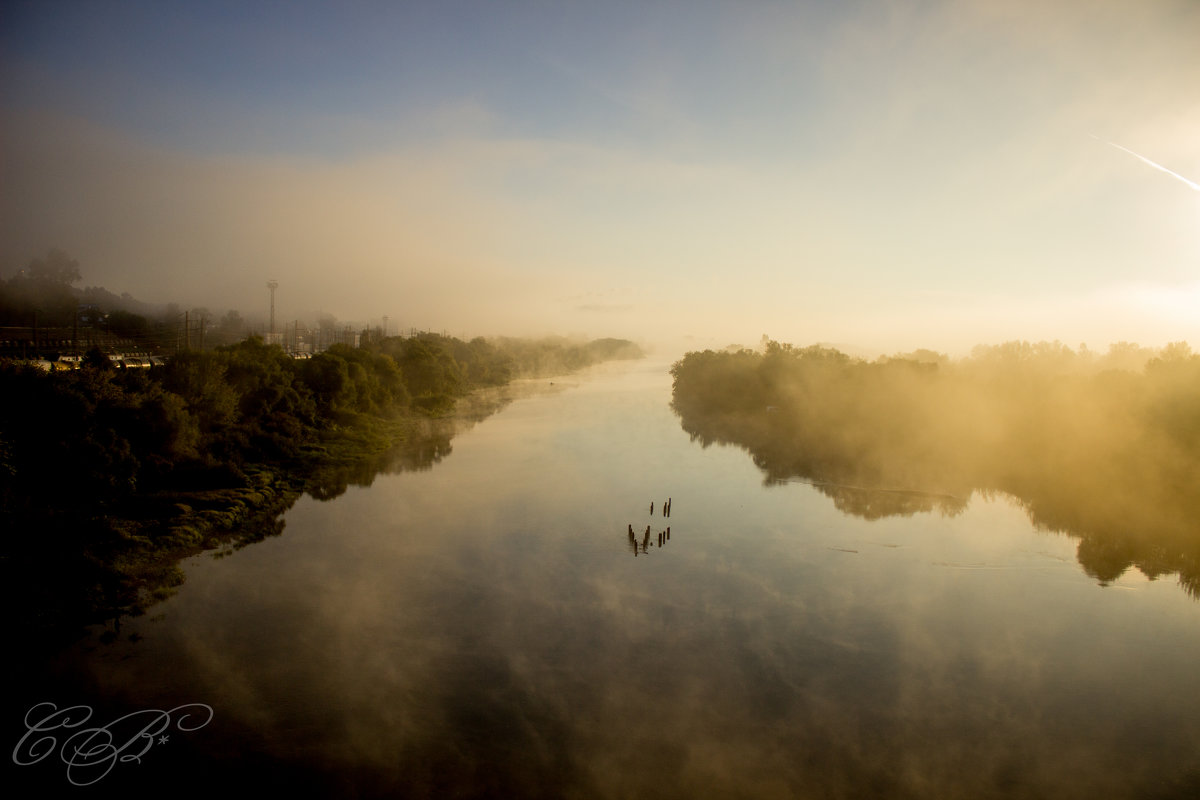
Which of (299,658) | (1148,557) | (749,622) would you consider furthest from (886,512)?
(299,658)

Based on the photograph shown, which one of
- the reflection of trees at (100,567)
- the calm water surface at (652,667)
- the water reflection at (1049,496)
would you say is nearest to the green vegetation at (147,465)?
the reflection of trees at (100,567)

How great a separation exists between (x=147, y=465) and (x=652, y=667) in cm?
2173

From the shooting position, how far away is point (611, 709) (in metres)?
12.7

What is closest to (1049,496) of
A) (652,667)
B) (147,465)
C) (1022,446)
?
(1022,446)

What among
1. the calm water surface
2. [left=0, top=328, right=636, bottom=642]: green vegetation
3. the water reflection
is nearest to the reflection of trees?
[left=0, top=328, right=636, bottom=642]: green vegetation

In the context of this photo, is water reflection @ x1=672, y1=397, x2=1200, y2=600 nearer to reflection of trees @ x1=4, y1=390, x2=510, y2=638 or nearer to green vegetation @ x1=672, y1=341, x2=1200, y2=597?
green vegetation @ x1=672, y1=341, x2=1200, y2=597

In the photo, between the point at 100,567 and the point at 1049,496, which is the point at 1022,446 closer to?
the point at 1049,496

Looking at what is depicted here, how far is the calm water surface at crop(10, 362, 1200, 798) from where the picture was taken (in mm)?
11070

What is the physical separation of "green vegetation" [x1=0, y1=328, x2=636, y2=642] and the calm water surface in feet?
7.22

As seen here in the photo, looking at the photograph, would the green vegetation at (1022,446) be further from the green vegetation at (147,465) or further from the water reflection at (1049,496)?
the green vegetation at (147,465)

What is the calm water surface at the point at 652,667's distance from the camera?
1107cm

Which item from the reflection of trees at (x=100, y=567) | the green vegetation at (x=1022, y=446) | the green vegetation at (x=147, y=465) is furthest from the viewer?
the green vegetation at (x=1022, y=446)

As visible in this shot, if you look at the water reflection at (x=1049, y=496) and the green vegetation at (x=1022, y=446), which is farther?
the green vegetation at (x=1022, y=446)

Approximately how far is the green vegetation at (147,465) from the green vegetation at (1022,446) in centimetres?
2661
